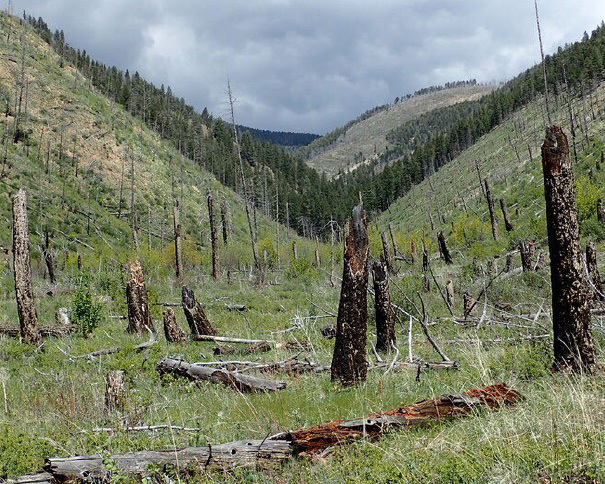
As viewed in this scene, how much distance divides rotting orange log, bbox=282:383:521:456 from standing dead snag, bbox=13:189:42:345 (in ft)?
32.8

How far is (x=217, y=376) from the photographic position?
7.49 meters

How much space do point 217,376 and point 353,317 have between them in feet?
8.08

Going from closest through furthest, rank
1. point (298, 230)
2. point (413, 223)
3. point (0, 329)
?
point (0, 329) → point (413, 223) → point (298, 230)

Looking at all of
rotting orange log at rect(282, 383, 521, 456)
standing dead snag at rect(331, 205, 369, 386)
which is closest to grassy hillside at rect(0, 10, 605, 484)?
rotting orange log at rect(282, 383, 521, 456)

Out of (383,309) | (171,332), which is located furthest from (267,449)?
(171,332)

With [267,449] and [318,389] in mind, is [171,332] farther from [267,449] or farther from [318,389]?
[267,449]

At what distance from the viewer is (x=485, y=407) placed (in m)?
4.29

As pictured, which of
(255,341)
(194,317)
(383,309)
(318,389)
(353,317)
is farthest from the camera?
(194,317)

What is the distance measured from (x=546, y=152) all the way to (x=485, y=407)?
283cm

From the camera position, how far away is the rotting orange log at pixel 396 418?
412cm

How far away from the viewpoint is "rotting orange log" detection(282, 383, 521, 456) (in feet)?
13.5

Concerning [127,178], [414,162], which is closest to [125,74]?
[127,178]

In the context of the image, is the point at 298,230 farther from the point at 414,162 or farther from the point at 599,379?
the point at 599,379

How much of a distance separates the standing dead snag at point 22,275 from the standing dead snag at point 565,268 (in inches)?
450
